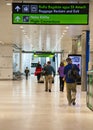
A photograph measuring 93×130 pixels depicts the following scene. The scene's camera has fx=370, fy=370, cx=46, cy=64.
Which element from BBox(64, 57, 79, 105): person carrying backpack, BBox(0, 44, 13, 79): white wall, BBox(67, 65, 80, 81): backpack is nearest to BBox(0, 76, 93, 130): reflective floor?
BBox(64, 57, 79, 105): person carrying backpack

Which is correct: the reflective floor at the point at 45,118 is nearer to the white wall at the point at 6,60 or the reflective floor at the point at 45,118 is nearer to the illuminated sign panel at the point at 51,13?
the illuminated sign panel at the point at 51,13

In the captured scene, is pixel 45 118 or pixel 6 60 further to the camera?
pixel 6 60

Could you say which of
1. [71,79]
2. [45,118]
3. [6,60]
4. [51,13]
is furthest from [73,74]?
[6,60]

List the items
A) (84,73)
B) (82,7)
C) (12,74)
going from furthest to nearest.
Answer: (12,74)
(84,73)
(82,7)

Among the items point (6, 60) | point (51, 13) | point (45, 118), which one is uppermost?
point (51, 13)

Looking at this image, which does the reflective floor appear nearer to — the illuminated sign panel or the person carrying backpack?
the person carrying backpack

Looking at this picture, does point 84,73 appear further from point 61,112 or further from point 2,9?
point 61,112

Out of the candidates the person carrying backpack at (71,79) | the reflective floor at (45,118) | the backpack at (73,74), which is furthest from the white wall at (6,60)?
the reflective floor at (45,118)

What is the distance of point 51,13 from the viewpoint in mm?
13062

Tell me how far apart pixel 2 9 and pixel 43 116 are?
6.42 meters

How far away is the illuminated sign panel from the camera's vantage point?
12812 mm

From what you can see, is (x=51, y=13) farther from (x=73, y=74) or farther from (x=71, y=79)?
(x=71, y=79)

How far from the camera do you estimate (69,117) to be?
10.6 metres

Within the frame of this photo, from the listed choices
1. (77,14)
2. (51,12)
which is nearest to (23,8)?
(51,12)
